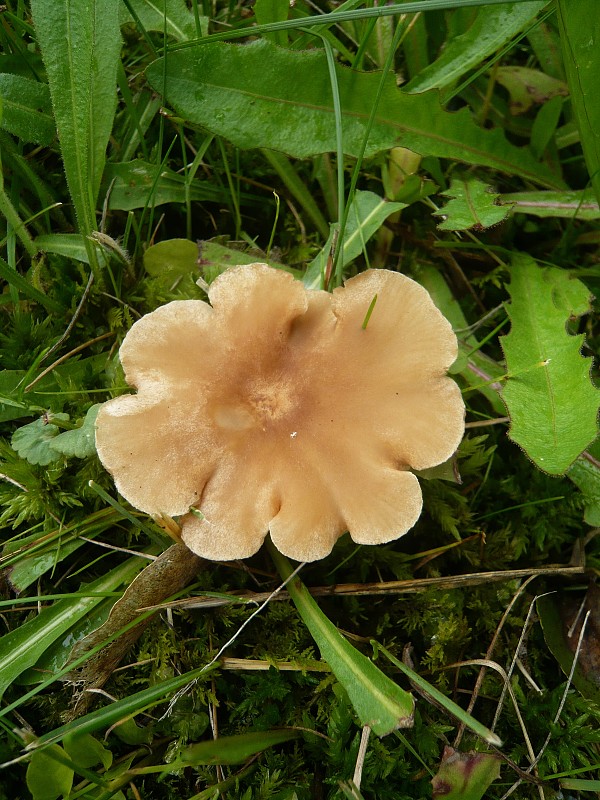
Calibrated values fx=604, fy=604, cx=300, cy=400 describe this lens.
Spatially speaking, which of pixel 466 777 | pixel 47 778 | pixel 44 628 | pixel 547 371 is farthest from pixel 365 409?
pixel 47 778

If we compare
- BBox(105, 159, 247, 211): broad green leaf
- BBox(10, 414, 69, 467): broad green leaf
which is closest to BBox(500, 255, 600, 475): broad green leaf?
BBox(105, 159, 247, 211): broad green leaf

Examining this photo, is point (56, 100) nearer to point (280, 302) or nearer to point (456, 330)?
point (280, 302)

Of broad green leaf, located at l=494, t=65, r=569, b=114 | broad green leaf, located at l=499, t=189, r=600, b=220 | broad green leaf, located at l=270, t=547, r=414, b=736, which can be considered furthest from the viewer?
broad green leaf, located at l=494, t=65, r=569, b=114

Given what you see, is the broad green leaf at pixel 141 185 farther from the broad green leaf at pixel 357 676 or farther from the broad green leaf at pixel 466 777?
the broad green leaf at pixel 466 777

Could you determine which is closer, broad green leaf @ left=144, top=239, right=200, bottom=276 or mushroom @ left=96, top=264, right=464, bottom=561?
mushroom @ left=96, top=264, right=464, bottom=561

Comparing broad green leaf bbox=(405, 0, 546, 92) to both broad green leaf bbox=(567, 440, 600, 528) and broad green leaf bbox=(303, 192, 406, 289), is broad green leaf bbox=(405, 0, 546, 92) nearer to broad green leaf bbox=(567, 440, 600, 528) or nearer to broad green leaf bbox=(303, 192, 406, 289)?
broad green leaf bbox=(303, 192, 406, 289)
